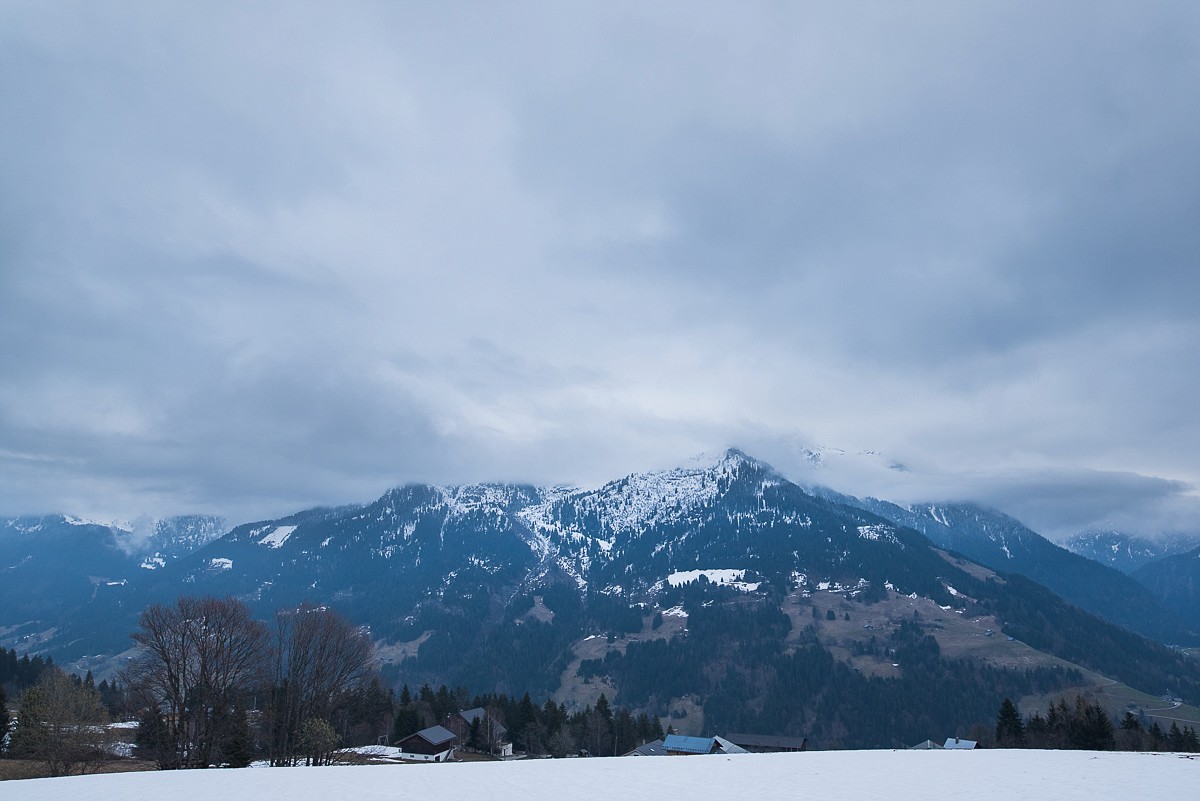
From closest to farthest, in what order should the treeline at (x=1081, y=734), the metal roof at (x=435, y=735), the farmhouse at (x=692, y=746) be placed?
1. the treeline at (x=1081, y=734)
2. the metal roof at (x=435, y=735)
3. the farmhouse at (x=692, y=746)

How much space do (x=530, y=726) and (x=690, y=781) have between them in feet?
259

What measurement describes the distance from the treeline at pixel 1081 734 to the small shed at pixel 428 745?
66.9 meters

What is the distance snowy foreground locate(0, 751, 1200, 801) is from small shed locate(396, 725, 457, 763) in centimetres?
5724

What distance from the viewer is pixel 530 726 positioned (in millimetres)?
96875

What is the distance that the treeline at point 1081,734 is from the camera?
7250 cm

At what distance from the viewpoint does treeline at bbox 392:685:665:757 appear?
305ft

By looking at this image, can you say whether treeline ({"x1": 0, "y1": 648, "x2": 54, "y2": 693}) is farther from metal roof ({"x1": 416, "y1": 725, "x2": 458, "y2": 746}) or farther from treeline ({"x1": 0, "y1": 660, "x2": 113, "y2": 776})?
treeline ({"x1": 0, "y1": 660, "x2": 113, "y2": 776})

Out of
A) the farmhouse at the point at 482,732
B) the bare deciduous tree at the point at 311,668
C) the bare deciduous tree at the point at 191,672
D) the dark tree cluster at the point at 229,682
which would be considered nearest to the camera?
the bare deciduous tree at the point at 191,672

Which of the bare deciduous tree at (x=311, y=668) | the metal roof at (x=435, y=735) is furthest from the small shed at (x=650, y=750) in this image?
the bare deciduous tree at (x=311, y=668)

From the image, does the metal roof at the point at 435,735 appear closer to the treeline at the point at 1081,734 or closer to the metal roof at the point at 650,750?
the metal roof at the point at 650,750

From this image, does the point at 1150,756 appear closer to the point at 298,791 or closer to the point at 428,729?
the point at 298,791

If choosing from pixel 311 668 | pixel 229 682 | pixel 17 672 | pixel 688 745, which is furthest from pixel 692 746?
pixel 17 672

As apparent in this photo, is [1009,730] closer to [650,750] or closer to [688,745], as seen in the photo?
[688,745]

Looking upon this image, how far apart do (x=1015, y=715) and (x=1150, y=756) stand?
63.0 m
